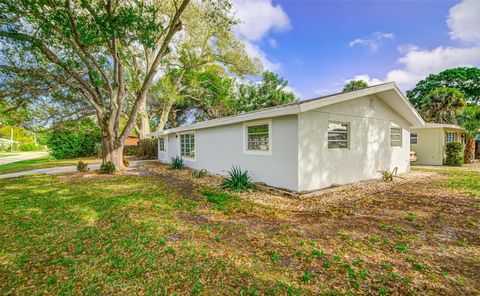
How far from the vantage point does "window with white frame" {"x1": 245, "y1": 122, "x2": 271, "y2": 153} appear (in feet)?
23.1

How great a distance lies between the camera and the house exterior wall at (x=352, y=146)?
244 inches

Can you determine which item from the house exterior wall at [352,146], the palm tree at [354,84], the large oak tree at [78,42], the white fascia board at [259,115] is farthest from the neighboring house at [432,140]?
the large oak tree at [78,42]

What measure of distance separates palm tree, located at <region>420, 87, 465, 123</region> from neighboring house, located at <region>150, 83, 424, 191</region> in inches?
422

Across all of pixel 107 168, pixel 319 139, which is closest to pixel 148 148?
pixel 107 168

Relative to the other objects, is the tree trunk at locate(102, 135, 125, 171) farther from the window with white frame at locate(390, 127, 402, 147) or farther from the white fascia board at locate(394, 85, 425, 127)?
the window with white frame at locate(390, 127, 402, 147)

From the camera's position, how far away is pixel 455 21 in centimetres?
1041

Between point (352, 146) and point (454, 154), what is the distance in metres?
10.4

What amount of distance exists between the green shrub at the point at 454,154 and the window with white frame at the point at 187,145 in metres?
15.7

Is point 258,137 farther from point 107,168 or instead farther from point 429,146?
point 429,146

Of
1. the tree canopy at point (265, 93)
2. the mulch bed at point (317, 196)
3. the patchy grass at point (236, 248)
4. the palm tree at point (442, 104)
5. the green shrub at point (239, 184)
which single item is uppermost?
the tree canopy at point (265, 93)

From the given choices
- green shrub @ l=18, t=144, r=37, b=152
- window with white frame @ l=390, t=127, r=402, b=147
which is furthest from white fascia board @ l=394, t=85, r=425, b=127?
green shrub @ l=18, t=144, r=37, b=152

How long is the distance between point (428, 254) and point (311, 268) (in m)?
1.80

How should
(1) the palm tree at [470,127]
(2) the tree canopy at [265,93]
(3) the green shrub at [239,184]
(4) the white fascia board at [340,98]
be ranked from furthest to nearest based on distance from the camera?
(2) the tree canopy at [265,93] < (1) the palm tree at [470,127] < (3) the green shrub at [239,184] < (4) the white fascia board at [340,98]

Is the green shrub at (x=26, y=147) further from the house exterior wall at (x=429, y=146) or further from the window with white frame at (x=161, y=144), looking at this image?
the house exterior wall at (x=429, y=146)
